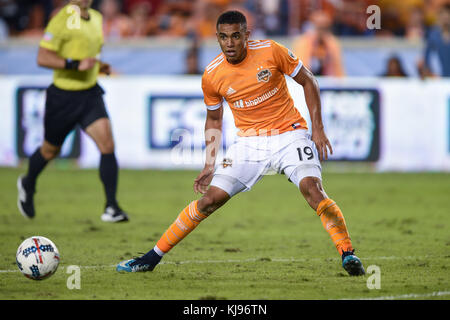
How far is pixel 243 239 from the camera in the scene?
8359 mm

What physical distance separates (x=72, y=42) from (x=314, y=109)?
12.1ft

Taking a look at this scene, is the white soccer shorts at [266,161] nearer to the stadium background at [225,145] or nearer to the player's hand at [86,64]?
the stadium background at [225,145]

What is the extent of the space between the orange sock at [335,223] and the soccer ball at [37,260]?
198 centimetres

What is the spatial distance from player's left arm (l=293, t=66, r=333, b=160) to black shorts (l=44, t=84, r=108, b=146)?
3.21 m

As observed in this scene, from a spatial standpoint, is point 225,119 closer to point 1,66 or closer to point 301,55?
point 301,55

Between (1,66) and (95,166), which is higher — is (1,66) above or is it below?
above

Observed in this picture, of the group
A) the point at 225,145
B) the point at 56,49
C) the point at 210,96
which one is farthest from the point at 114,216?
the point at 225,145

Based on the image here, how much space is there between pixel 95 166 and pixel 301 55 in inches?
168

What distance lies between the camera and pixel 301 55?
50.1ft

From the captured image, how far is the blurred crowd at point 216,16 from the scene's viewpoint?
17016 mm

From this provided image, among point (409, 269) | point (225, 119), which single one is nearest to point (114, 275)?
point (409, 269)

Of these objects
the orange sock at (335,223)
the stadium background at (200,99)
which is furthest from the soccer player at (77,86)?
the stadium background at (200,99)

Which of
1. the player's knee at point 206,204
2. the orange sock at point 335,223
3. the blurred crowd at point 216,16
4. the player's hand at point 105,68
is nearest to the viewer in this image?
the orange sock at point 335,223

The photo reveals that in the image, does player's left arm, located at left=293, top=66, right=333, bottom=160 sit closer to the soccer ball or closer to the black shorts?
the soccer ball
